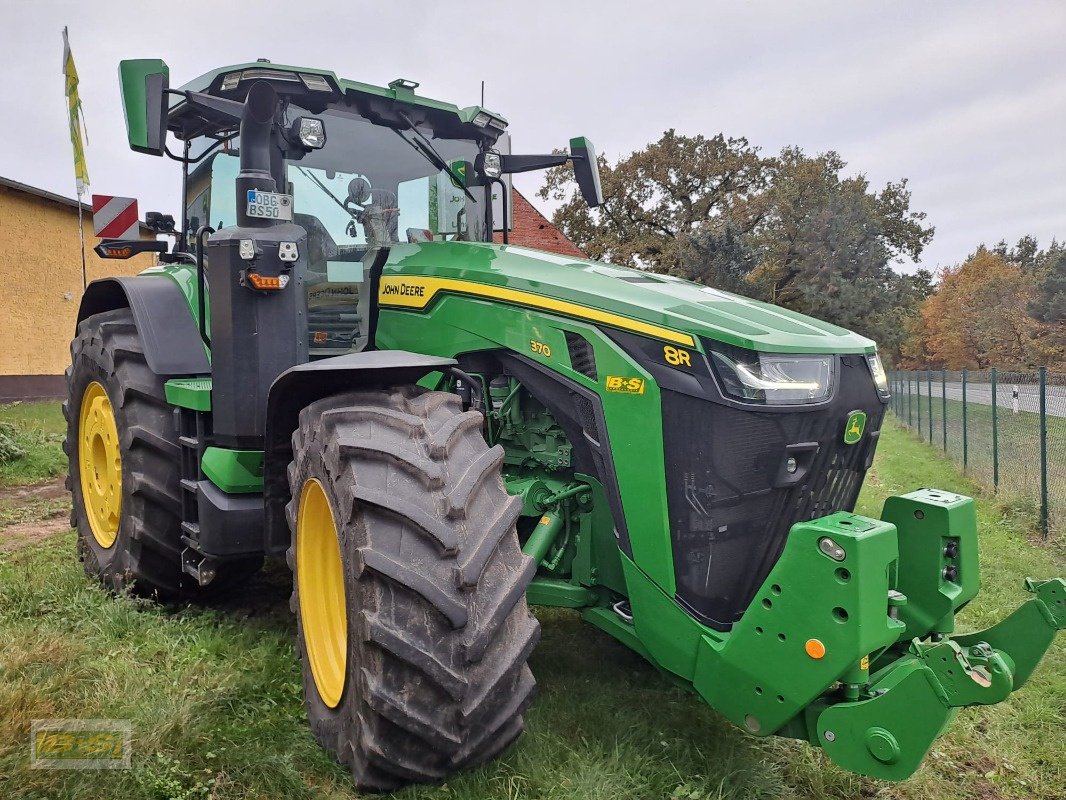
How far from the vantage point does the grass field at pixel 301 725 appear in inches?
101

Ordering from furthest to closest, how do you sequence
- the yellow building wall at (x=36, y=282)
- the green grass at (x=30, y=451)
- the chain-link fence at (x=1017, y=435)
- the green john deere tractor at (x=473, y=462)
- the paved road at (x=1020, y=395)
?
the yellow building wall at (x=36, y=282) < the green grass at (x=30, y=451) < the paved road at (x=1020, y=395) < the chain-link fence at (x=1017, y=435) < the green john deere tractor at (x=473, y=462)

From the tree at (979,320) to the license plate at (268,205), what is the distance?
4275 cm

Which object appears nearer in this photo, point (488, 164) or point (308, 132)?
point (308, 132)

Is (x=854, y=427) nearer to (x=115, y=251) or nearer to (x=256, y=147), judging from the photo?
(x=256, y=147)

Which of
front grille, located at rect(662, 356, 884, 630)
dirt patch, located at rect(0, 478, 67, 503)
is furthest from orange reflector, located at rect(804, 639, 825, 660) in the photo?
dirt patch, located at rect(0, 478, 67, 503)

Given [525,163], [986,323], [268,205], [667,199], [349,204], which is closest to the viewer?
[268,205]

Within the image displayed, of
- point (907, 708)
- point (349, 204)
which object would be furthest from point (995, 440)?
point (349, 204)

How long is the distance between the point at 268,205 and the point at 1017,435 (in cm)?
820

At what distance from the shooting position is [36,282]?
14000mm

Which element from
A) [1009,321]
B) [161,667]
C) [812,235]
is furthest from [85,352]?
[1009,321]

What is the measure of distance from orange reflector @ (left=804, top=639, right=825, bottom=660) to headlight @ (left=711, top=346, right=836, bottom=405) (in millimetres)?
746

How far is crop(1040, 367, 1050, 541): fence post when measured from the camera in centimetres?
688

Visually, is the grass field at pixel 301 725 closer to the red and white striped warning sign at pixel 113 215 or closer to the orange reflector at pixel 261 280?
the orange reflector at pixel 261 280

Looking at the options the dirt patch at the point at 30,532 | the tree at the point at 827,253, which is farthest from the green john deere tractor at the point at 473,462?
the tree at the point at 827,253
